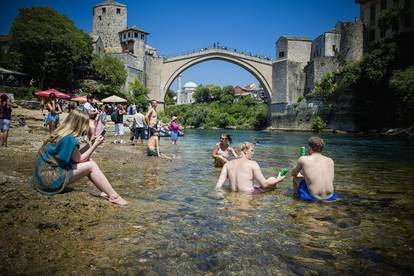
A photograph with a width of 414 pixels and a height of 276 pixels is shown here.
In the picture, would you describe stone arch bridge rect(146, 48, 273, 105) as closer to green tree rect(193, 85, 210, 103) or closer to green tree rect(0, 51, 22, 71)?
green tree rect(0, 51, 22, 71)

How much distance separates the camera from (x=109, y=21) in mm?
46250

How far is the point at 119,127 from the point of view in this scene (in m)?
13.4

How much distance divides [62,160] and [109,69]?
34.7 metres

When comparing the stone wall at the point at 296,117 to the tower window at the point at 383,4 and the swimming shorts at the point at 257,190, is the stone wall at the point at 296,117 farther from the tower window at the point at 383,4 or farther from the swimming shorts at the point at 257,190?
the swimming shorts at the point at 257,190

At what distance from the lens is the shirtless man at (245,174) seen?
177 inches

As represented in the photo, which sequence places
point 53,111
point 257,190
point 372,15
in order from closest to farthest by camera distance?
1. point 257,190
2. point 53,111
3. point 372,15

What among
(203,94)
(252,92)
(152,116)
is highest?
(252,92)

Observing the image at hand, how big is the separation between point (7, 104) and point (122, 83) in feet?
101

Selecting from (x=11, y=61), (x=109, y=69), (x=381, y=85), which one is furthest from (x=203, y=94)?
(x=381, y=85)

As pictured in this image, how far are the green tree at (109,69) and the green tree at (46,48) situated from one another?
6.88 ft

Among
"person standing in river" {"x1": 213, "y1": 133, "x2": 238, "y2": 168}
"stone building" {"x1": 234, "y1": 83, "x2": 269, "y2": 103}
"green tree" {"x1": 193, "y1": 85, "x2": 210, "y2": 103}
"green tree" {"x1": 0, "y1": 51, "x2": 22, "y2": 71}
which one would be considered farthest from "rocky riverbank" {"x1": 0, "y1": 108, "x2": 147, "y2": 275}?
"stone building" {"x1": 234, "y1": 83, "x2": 269, "y2": 103}

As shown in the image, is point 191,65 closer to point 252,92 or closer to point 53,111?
point 53,111

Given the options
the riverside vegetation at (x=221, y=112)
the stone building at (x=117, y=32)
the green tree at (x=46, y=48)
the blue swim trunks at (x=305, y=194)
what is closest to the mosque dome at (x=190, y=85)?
the riverside vegetation at (x=221, y=112)

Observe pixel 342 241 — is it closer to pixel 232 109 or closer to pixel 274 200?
pixel 274 200
